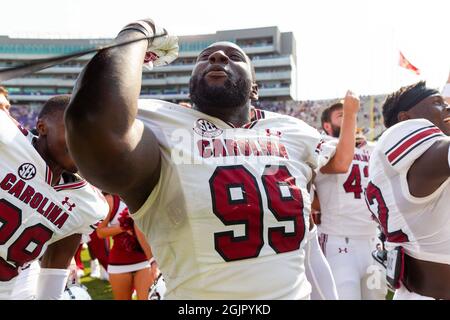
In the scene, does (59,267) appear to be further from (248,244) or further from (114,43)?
(114,43)

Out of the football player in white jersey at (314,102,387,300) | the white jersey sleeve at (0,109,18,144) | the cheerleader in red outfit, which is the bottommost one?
the cheerleader in red outfit

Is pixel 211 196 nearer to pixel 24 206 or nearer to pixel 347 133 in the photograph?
pixel 24 206

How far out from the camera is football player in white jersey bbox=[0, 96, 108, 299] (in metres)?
2.43

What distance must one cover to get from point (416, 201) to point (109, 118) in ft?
6.25

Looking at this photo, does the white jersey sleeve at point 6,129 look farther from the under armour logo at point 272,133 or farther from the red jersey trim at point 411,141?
the red jersey trim at point 411,141

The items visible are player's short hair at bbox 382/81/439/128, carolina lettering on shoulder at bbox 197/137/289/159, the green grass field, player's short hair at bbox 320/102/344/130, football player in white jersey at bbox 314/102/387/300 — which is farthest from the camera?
the green grass field

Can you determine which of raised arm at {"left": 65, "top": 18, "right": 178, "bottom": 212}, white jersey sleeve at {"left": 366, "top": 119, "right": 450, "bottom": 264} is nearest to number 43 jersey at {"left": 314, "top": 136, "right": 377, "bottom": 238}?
white jersey sleeve at {"left": 366, "top": 119, "right": 450, "bottom": 264}

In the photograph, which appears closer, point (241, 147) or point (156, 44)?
point (156, 44)

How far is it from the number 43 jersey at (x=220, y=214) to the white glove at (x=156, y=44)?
164 millimetres

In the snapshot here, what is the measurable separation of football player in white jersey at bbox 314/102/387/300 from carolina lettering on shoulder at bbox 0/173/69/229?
2.38 meters

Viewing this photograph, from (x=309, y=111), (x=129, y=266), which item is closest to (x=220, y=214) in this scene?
(x=129, y=266)

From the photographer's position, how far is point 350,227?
4.34 m

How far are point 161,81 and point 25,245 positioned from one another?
175 feet

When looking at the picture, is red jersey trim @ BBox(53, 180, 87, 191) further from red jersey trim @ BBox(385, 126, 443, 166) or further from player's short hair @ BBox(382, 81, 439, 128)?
player's short hair @ BBox(382, 81, 439, 128)
